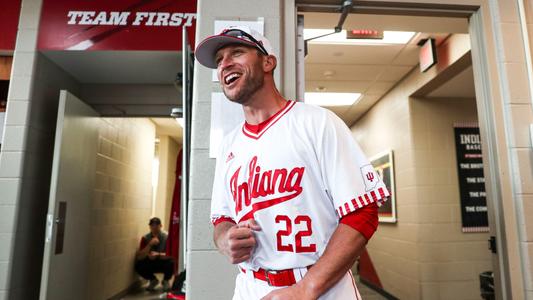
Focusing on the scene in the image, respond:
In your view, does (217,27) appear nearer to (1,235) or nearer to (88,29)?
(88,29)

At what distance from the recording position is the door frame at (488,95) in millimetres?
1700

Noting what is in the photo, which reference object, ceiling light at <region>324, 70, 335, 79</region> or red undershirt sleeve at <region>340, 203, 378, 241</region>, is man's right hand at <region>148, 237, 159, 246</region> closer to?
ceiling light at <region>324, 70, 335, 79</region>

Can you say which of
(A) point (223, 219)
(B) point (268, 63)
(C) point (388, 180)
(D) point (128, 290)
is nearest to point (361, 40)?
(C) point (388, 180)

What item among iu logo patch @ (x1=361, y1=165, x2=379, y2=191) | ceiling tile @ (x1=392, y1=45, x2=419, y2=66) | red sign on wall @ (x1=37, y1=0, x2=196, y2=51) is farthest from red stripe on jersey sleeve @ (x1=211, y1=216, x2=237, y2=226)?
ceiling tile @ (x1=392, y1=45, x2=419, y2=66)

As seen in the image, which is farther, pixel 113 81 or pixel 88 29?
pixel 113 81

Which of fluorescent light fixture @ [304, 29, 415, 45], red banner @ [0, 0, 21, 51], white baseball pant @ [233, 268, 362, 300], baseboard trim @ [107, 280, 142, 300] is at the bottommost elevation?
baseboard trim @ [107, 280, 142, 300]

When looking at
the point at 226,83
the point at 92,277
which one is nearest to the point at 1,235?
the point at 92,277

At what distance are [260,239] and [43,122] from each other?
279 centimetres

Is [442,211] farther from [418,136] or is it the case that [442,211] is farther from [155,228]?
[155,228]

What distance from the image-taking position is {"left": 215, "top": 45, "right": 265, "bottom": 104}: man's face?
40.8 inches

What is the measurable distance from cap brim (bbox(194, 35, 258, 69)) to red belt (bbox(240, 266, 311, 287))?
62cm

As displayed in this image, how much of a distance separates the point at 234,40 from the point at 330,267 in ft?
2.19

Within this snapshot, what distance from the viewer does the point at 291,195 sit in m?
0.92

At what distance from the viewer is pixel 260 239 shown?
94 cm
